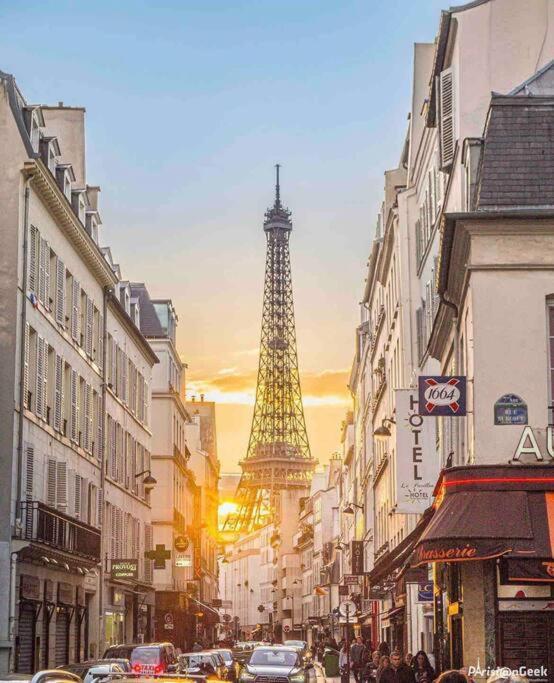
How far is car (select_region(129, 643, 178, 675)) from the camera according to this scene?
115 ft

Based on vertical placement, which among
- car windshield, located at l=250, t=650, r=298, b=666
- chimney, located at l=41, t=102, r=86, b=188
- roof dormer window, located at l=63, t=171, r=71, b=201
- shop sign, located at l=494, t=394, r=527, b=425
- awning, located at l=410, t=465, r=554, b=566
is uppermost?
chimney, located at l=41, t=102, r=86, b=188

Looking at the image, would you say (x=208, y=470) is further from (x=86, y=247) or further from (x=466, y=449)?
(x=466, y=449)

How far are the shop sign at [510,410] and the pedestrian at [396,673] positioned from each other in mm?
6300

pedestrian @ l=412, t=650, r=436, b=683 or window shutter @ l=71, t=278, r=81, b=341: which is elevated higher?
window shutter @ l=71, t=278, r=81, b=341

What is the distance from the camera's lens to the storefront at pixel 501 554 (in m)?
21.0

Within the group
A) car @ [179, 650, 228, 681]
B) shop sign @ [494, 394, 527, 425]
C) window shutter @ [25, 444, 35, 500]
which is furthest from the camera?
car @ [179, 650, 228, 681]

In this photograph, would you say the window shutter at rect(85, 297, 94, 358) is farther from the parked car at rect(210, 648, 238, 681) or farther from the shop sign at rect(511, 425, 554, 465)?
the shop sign at rect(511, 425, 554, 465)

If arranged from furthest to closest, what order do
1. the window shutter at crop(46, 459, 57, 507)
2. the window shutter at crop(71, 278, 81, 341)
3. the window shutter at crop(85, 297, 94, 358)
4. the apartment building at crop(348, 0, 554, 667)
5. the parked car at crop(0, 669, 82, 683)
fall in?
1. the window shutter at crop(85, 297, 94, 358)
2. the window shutter at crop(71, 278, 81, 341)
3. the window shutter at crop(46, 459, 57, 507)
4. the apartment building at crop(348, 0, 554, 667)
5. the parked car at crop(0, 669, 82, 683)

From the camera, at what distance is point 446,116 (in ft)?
96.9

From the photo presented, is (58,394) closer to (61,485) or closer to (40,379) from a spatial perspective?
(61,485)

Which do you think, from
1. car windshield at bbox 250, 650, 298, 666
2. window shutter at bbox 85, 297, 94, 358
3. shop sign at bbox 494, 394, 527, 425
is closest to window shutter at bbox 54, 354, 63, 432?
window shutter at bbox 85, 297, 94, 358

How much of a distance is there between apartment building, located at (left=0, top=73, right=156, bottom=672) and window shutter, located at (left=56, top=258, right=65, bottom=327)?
0.15 ft

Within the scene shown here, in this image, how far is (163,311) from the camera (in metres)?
86.0

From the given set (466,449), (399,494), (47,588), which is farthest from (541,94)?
(47,588)
